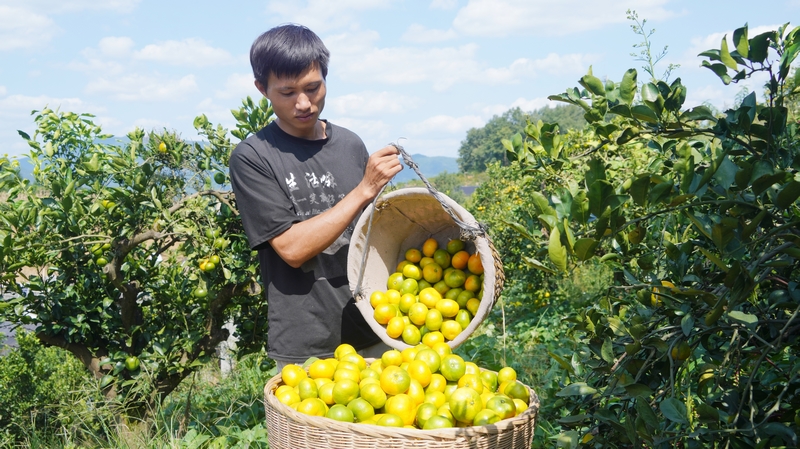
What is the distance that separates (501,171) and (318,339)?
25.8 feet

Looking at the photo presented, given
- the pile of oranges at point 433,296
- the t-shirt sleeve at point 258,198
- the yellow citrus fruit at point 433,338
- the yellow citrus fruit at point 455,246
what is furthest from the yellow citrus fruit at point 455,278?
the t-shirt sleeve at point 258,198

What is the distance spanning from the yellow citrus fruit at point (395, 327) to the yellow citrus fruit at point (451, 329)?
138 mm

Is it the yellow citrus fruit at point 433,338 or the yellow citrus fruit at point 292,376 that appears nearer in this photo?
the yellow citrus fruit at point 292,376

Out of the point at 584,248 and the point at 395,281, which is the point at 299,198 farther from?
the point at 584,248

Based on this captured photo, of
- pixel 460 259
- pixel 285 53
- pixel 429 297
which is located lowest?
pixel 429 297

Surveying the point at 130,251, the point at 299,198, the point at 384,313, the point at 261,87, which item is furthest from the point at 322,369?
the point at 130,251

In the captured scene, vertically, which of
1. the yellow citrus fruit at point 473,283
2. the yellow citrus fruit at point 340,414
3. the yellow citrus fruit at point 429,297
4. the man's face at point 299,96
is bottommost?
the yellow citrus fruit at point 340,414

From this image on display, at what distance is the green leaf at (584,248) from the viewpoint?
1.01 m

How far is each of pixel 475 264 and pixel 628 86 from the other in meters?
0.99

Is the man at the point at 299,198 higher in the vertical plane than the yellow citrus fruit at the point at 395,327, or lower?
higher

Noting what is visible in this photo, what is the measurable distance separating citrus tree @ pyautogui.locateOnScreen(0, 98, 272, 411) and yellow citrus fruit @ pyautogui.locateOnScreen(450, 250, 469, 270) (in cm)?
107

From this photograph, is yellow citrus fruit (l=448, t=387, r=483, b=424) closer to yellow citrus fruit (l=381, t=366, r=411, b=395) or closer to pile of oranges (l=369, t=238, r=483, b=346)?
yellow citrus fruit (l=381, t=366, r=411, b=395)

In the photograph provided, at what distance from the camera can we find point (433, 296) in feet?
7.26

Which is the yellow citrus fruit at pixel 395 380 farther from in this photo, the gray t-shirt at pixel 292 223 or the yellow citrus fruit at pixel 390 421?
the gray t-shirt at pixel 292 223
